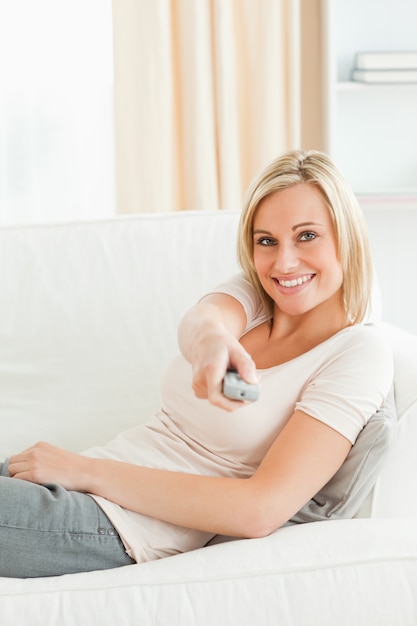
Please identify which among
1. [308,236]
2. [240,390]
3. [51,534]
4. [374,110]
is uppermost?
[374,110]

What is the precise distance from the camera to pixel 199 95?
2.81 metres

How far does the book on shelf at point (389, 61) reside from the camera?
272cm

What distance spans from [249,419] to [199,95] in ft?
5.48

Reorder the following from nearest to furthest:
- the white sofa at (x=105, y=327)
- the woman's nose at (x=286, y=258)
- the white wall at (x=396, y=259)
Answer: the woman's nose at (x=286, y=258), the white sofa at (x=105, y=327), the white wall at (x=396, y=259)

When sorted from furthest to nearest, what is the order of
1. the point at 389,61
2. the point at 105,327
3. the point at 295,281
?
the point at 389,61, the point at 105,327, the point at 295,281

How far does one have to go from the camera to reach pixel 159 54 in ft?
9.17

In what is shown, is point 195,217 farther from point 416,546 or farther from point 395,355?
point 416,546

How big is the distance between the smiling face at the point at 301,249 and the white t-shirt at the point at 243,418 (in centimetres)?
10

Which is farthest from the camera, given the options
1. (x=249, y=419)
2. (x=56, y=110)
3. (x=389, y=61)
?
(x=56, y=110)

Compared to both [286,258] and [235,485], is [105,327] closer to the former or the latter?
[286,258]

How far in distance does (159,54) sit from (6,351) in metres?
1.24

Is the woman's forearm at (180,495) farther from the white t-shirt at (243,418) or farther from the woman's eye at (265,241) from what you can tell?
the woman's eye at (265,241)

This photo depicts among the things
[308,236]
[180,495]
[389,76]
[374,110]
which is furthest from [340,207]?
[374,110]

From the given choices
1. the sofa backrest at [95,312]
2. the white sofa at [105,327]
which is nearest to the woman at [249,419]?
the white sofa at [105,327]
